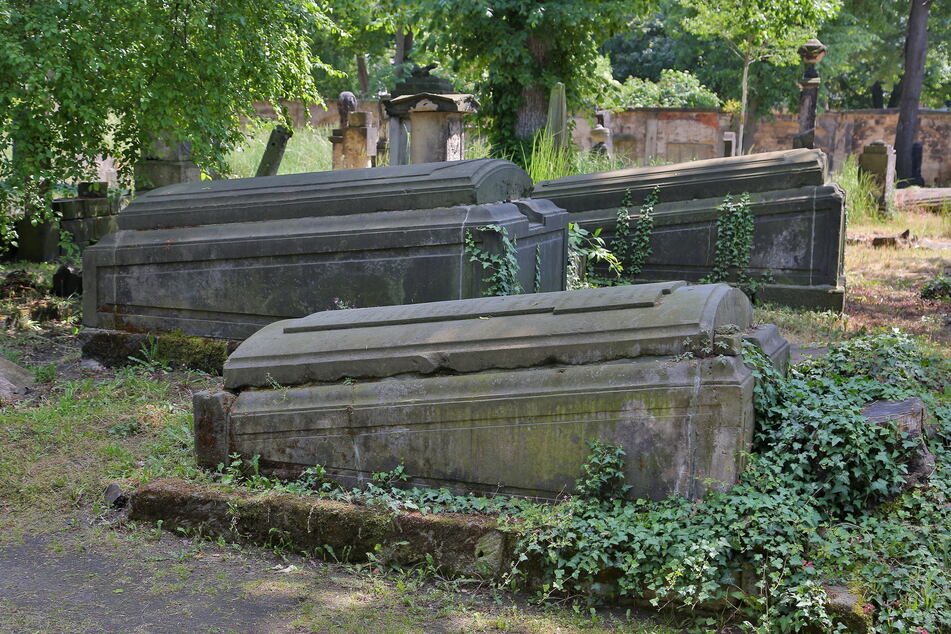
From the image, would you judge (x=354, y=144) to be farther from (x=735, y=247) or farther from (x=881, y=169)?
(x=881, y=169)

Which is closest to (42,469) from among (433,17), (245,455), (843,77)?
(245,455)

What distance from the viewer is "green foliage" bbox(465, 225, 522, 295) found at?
5.20 meters

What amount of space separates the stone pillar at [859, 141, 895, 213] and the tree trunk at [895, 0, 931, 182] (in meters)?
5.75

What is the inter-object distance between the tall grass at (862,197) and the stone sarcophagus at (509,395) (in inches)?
450

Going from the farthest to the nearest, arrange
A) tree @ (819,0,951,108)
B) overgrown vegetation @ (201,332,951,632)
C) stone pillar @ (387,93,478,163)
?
tree @ (819,0,951,108), stone pillar @ (387,93,478,163), overgrown vegetation @ (201,332,951,632)

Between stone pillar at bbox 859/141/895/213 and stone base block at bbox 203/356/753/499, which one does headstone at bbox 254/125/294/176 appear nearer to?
stone base block at bbox 203/356/753/499

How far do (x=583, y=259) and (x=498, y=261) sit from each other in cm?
251

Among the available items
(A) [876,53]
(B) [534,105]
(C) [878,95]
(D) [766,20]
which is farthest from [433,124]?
(C) [878,95]

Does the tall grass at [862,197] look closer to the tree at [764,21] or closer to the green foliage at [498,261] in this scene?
the tree at [764,21]

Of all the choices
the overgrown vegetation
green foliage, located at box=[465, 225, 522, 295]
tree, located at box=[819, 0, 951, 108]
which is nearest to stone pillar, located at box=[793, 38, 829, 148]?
tree, located at box=[819, 0, 951, 108]

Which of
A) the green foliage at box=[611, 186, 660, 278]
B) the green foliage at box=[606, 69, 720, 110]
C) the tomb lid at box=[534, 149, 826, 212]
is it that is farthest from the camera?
the green foliage at box=[606, 69, 720, 110]

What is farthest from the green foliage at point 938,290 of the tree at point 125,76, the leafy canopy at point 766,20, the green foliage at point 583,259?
the tree at point 125,76

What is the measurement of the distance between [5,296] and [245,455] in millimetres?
5098

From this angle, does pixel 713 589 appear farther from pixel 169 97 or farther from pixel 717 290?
pixel 169 97
